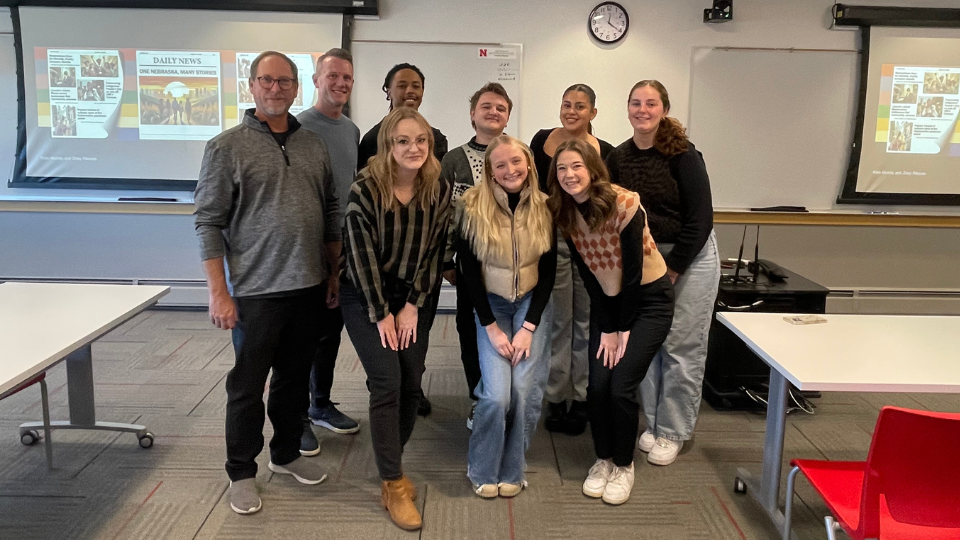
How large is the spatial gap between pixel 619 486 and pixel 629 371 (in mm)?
398

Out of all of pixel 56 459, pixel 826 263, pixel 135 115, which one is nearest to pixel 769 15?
pixel 826 263

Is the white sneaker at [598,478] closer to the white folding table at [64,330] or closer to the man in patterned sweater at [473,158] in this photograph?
the man in patterned sweater at [473,158]

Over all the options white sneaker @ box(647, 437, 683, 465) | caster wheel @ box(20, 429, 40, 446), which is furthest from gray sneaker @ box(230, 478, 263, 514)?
white sneaker @ box(647, 437, 683, 465)

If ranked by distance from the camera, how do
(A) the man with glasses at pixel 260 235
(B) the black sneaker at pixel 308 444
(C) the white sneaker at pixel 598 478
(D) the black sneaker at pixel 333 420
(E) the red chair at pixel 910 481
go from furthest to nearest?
(D) the black sneaker at pixel 333 420 < (B) the black sneaker at pixel 308 444 < (C) the white sneaker at pixel 598 478 < (A) the man with glasses at pixel 260 235 < (E) the red chair at pixel 910 481

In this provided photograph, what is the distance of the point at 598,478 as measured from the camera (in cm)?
223

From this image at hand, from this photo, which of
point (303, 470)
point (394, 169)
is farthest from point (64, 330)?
point (394, 169)

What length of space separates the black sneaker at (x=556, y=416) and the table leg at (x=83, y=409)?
158cm

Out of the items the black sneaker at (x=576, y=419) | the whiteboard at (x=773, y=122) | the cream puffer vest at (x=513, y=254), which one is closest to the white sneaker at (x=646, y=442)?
the black sneaker at (x=576, y=419)

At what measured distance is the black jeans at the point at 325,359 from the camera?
2479 mm

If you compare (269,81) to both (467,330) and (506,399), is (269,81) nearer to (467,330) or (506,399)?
(467,330)

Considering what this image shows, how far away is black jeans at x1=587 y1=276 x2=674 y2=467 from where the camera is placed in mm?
2131

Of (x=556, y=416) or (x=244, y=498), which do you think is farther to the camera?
(x=556, y=416)

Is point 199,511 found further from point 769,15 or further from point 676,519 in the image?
point 769,15

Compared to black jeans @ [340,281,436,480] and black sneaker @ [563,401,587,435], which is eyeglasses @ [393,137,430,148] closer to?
black jeans @ [340,281,436,480]
